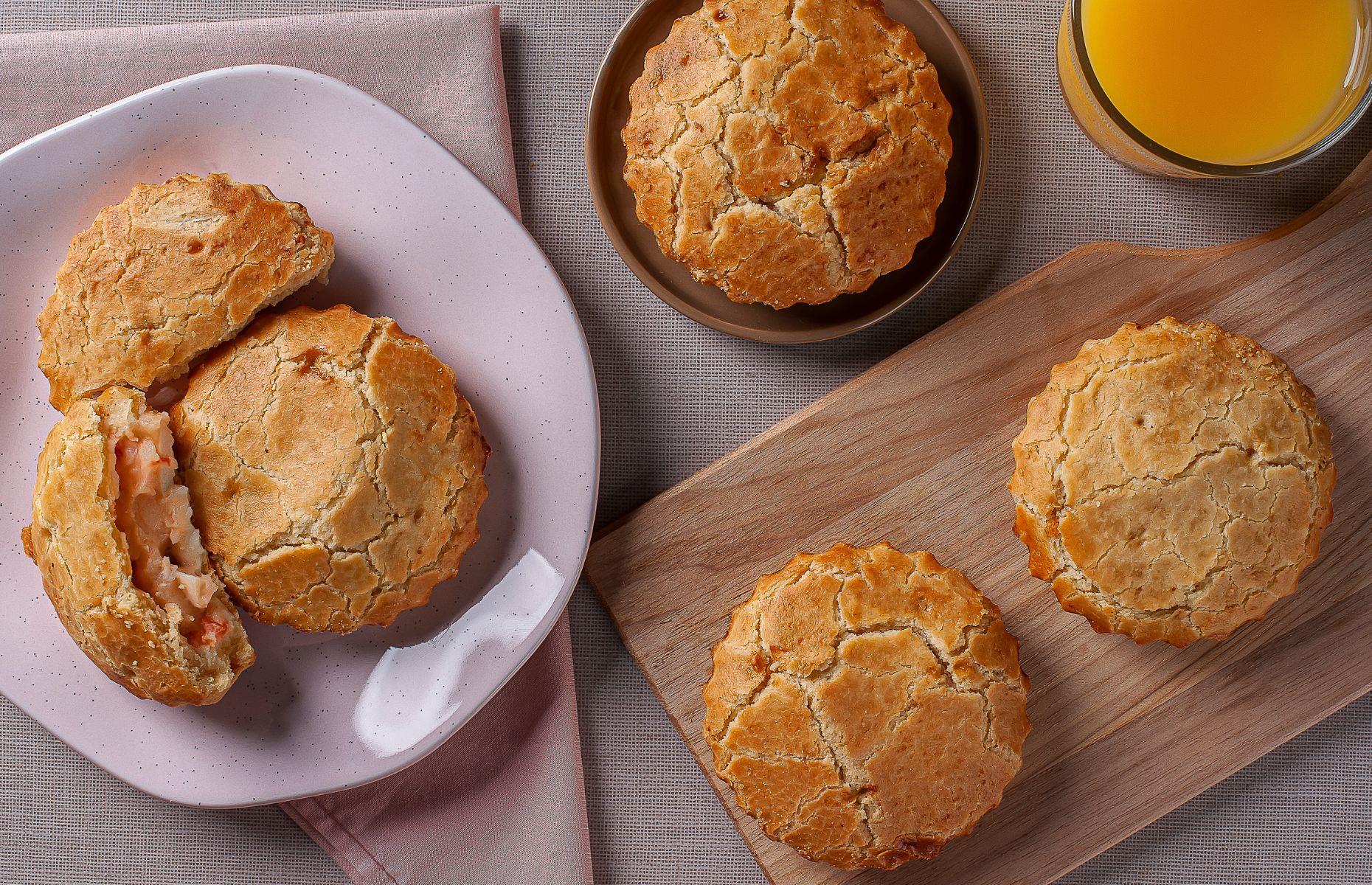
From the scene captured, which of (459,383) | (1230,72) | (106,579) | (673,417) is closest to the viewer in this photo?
(106,579)

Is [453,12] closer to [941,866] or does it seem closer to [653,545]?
[653,545]

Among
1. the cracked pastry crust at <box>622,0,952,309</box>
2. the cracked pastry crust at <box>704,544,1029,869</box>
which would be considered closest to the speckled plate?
the cracked pastry crust at <box>622,0,952,309</box>

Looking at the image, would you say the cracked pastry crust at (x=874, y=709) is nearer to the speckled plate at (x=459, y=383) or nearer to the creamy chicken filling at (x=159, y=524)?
the speckled plate at (x=459, y=383)

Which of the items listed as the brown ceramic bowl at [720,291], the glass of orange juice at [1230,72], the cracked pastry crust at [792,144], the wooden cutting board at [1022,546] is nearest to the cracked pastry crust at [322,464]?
the wooden cutting board at [1022,546]

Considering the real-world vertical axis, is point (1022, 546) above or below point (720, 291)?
below

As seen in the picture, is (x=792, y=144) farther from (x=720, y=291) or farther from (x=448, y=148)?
(x=448, y=148)

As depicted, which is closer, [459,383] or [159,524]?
[159,524]

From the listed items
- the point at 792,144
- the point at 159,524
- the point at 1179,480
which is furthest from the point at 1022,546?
the point at 159,524
